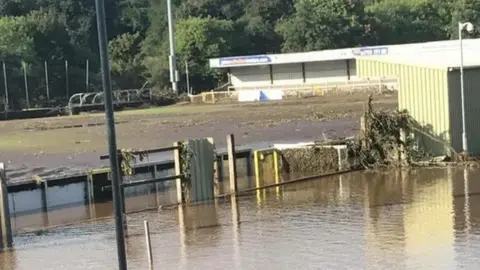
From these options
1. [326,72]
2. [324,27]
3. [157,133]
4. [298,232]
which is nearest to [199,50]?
[324,27]

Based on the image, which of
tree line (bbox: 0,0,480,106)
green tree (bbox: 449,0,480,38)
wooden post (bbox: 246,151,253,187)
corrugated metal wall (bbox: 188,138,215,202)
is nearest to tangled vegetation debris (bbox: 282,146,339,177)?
wooden post (bbox: 246,151,253,187)

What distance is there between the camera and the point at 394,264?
11.9 m

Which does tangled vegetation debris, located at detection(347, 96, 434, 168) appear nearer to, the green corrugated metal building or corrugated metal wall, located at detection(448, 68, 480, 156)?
the green corrugated metal building

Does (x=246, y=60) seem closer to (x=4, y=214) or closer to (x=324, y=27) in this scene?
(x=324, y=27)

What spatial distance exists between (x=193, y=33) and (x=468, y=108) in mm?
76416

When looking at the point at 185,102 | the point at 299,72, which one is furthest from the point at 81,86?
the point at 299,72

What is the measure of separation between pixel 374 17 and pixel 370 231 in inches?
3726

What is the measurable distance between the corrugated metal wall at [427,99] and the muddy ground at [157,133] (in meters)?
7.93

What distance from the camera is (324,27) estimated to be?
99.6m

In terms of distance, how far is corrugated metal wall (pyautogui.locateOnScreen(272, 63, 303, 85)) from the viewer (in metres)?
89.5

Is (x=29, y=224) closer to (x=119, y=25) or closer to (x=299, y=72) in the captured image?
(x=299, y=72)

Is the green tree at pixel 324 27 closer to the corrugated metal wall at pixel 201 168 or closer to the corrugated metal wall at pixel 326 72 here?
the corrugated metal wall at pixel 326 72

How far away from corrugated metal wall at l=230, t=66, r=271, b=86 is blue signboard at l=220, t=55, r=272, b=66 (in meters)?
2.73

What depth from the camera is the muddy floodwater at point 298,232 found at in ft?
42.0
